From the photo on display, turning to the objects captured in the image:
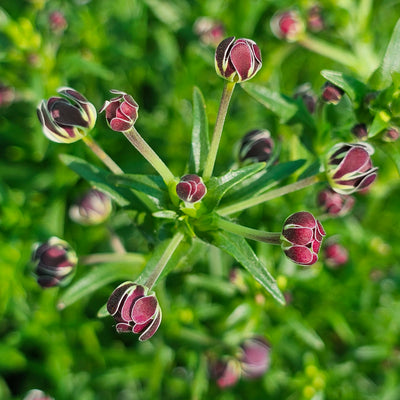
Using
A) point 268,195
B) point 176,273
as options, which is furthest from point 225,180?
point 176,273

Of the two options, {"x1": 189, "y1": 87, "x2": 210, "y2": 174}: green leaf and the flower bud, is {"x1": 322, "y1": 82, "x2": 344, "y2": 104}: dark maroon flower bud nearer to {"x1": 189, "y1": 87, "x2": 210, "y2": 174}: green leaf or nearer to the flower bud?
{"x1": 189, "y1": 87, "x2": 210, "y2": 174}: green leaf

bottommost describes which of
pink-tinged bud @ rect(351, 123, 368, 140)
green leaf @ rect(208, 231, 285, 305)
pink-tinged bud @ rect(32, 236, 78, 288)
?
pink-tinged bud @ rect(32, 236, 78, 288)

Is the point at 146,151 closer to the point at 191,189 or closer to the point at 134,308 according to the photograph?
the point at 191,189

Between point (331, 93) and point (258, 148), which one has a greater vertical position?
point (331, 93)

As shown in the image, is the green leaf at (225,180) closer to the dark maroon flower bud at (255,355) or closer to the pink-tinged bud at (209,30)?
the dark maroon flower bud at (255,355)

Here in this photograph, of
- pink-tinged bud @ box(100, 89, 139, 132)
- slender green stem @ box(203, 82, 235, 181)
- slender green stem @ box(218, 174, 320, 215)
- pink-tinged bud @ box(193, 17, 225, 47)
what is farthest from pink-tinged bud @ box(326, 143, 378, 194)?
pink-tinged bud @ box(193, 17, 225, 47)

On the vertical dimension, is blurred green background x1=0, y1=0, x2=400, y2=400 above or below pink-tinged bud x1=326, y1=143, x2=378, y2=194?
below

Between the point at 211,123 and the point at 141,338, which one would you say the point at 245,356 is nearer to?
the point at 141,338
